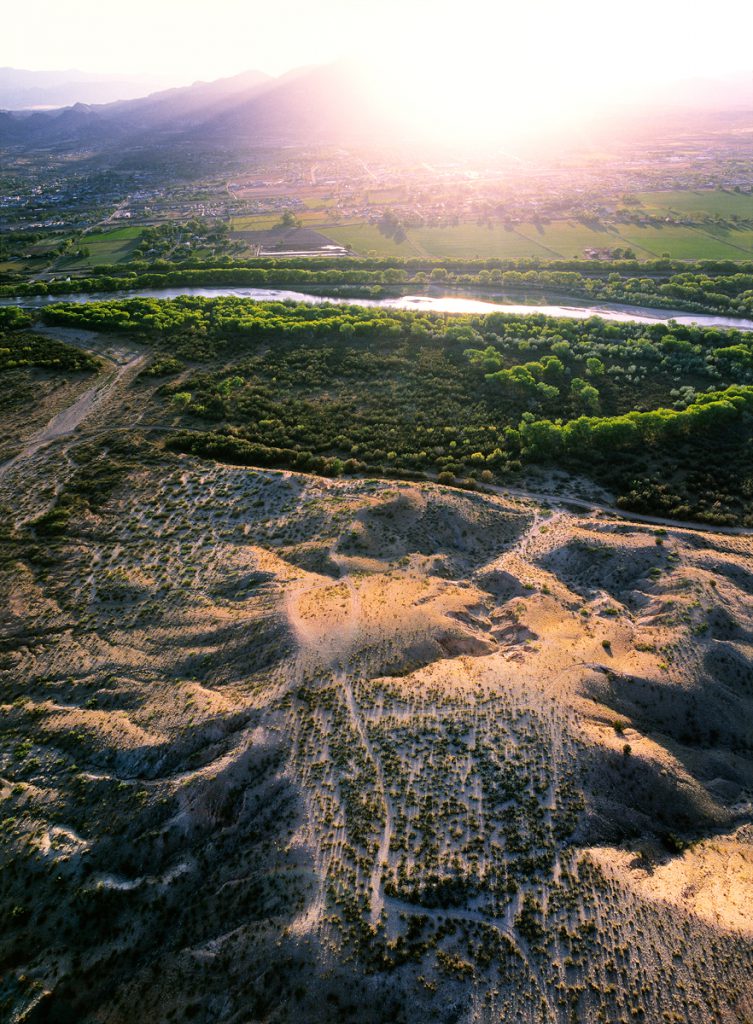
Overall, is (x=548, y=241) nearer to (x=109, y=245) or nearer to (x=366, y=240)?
(x=366, y=240)

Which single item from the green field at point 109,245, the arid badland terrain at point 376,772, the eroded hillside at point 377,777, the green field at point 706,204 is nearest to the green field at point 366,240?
the green field at point 109,245

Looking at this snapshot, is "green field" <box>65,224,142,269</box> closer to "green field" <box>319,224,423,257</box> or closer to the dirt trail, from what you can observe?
"green field" <box>319,224,423,257</box>

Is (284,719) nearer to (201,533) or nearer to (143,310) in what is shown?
(201,533)

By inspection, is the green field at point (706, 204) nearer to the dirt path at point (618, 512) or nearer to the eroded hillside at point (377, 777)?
the dirt path at point (618, 512)

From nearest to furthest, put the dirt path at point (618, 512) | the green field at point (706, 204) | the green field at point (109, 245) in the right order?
the dirt path at point (618, 512), the green field at point (109, 245), the green field at point (706, 204)

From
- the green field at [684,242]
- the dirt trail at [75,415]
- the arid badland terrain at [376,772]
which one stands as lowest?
the arid badland terrain at [376,772]

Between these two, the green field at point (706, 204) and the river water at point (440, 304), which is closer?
the river water at point (440, 304)

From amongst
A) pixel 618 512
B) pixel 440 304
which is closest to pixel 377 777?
pixel 618 512

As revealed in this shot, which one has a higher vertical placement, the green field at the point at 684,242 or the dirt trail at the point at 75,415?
the green field at the point at 684,242
